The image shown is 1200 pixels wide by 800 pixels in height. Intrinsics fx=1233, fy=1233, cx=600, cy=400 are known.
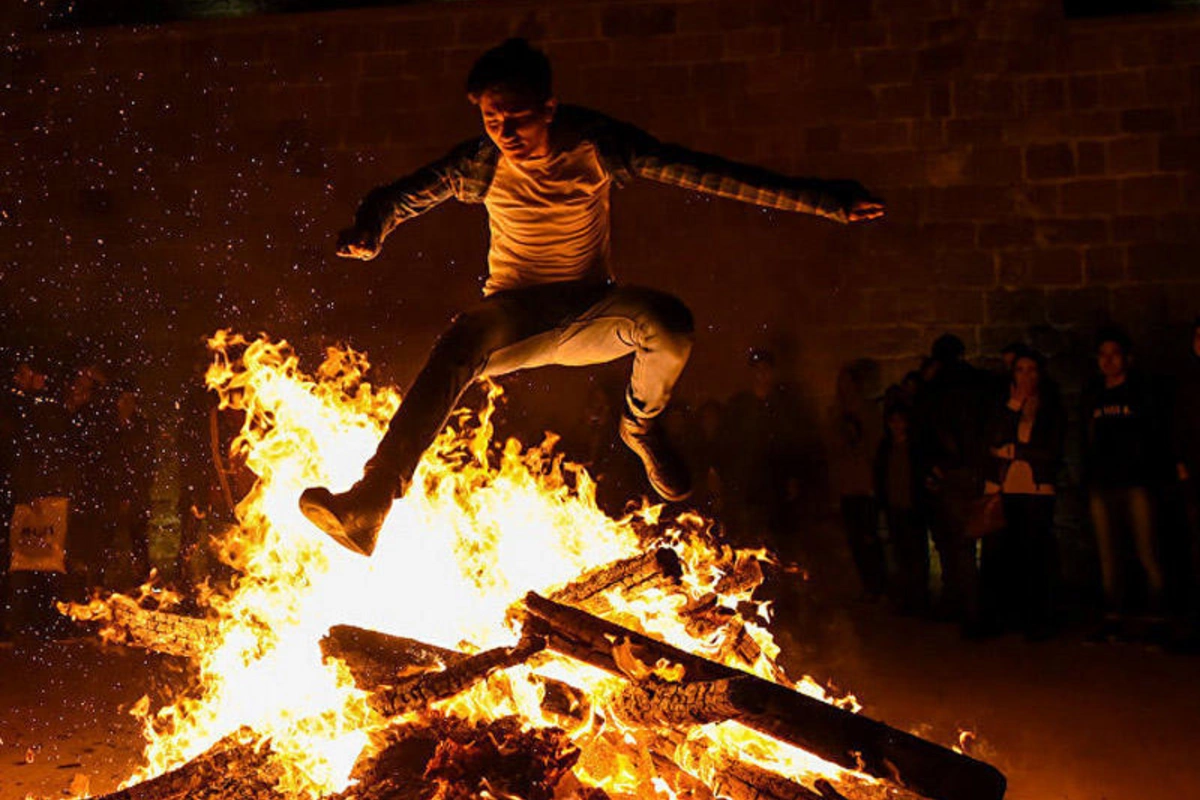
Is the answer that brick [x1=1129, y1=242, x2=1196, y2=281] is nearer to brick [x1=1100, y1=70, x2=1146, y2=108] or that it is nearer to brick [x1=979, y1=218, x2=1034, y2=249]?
brick [x1=979, y1=218, x2=1034, y2=249]

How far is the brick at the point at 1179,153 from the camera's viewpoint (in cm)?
1065

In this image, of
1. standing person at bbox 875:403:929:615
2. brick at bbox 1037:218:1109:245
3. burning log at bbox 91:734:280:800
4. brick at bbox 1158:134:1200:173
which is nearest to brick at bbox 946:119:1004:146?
brick at bbox 1037:218:1109:245

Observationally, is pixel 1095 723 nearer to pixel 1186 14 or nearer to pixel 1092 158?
pixel 1092 158

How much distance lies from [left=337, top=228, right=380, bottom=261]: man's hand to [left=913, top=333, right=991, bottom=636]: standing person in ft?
16.4

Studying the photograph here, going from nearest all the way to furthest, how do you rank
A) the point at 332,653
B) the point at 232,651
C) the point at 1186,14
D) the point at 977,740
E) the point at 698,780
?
the point at 698,780 → the point at 332,653 → the point at 232,651 → the point at 977,740 → the point at 1186,14

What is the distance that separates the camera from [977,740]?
555 cm

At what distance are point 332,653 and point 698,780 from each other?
1403 millimetres

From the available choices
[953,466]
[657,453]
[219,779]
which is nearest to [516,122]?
[657,453]

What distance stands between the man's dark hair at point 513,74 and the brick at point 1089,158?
794cm

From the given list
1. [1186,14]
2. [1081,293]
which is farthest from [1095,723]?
[1186,14]

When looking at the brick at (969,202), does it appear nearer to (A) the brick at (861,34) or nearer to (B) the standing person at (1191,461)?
(A) the brick at (861,34)

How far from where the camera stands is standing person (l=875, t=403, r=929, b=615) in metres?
8.66

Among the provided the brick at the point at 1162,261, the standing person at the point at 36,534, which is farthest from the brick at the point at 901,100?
the standing person at the point at 36,534

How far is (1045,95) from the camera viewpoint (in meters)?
10.9
